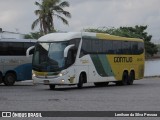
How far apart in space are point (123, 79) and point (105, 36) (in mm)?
4238

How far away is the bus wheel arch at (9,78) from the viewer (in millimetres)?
33406

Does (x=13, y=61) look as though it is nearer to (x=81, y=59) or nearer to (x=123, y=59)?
(x=81, y=59)

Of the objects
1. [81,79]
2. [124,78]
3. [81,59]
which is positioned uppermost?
[81,59]

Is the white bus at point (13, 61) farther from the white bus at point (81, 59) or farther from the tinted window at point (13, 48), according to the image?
the white bus at point (81, 59)

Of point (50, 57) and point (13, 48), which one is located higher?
point (13, 48)

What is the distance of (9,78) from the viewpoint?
111ft

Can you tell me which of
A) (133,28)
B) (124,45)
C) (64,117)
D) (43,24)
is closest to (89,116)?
(64,117)

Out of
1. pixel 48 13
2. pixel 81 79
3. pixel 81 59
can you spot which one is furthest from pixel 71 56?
pixel 48 13

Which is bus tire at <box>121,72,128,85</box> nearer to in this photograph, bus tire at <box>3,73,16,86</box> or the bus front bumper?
bus tire at <box>3,73,16,86</box>

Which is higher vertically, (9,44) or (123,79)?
(9,44)

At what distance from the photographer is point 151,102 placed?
20500 mm

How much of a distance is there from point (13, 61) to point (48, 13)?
35453 millimetres

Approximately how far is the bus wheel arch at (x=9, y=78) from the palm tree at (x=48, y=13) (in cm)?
3422

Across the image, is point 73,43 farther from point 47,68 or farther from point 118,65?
point 118,65
